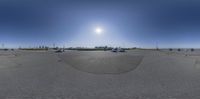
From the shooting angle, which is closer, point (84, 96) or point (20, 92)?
point (84, 96)

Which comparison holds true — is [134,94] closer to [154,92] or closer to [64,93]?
[154,92]

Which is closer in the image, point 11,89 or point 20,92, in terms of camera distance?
point 20,92

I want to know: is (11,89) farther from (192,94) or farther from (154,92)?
(192,94)

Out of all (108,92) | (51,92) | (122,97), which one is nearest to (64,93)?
(51,92)

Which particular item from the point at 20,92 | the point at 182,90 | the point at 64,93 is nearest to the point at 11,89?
the point at 20,92

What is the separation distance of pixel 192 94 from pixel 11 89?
7800 mm

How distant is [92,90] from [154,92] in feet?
8.91

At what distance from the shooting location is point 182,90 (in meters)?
9.98

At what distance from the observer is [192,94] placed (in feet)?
29.7

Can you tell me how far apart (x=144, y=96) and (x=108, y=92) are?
1.60m

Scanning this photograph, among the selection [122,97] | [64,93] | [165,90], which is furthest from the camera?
[165,90]

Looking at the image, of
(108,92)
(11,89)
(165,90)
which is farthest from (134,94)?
(11,89)

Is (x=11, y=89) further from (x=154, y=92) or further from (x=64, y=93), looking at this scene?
(x=154, y=92)

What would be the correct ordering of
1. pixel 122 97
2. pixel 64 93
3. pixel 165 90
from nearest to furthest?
pixel 122 97 < pixel 64 93 < pixel 165 90
